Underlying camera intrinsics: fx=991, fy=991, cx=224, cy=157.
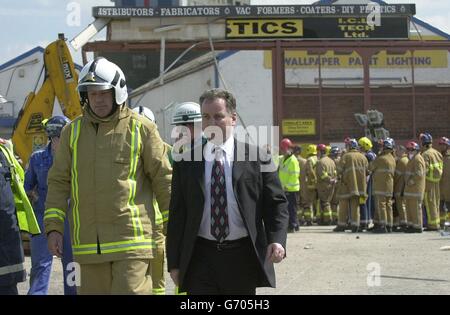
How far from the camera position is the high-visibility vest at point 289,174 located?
21250 mm

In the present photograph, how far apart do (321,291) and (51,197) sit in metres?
4.93

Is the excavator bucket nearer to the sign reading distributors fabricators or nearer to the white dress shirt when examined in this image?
the sign reading distributors fabricators

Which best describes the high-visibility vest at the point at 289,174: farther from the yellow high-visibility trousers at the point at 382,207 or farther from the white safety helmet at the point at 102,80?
the white safety helmet at the point at 102,80

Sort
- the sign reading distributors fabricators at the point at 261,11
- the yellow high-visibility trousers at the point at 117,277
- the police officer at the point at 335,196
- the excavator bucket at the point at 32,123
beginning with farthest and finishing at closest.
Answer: the sign reading distributors fabricators at the point at 261,11, the police officer at the point at 335,196, the excavator bucket at the point at 32,123, the yellow high-visibility trousers at the point at 117,277

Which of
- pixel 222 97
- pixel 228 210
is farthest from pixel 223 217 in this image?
pixel 222 97

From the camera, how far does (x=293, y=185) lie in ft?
69.8

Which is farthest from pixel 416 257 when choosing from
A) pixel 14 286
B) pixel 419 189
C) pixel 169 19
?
pixel 169 19

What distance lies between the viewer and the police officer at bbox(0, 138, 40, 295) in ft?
23.3

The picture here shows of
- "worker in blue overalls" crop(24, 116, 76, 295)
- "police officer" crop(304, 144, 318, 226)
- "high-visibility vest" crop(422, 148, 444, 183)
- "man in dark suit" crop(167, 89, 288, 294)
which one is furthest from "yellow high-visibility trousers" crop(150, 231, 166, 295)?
"police officer" crop(304, 144, 318, 226)

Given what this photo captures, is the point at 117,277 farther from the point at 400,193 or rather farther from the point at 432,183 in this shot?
the point at 400,193

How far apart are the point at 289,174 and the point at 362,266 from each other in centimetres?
826

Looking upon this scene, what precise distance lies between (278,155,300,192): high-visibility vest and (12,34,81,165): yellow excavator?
5.69 m

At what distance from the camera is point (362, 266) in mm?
13312

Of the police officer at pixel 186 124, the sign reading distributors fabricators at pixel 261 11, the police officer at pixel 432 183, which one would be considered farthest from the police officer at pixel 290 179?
the police officer at pixel 186 124
